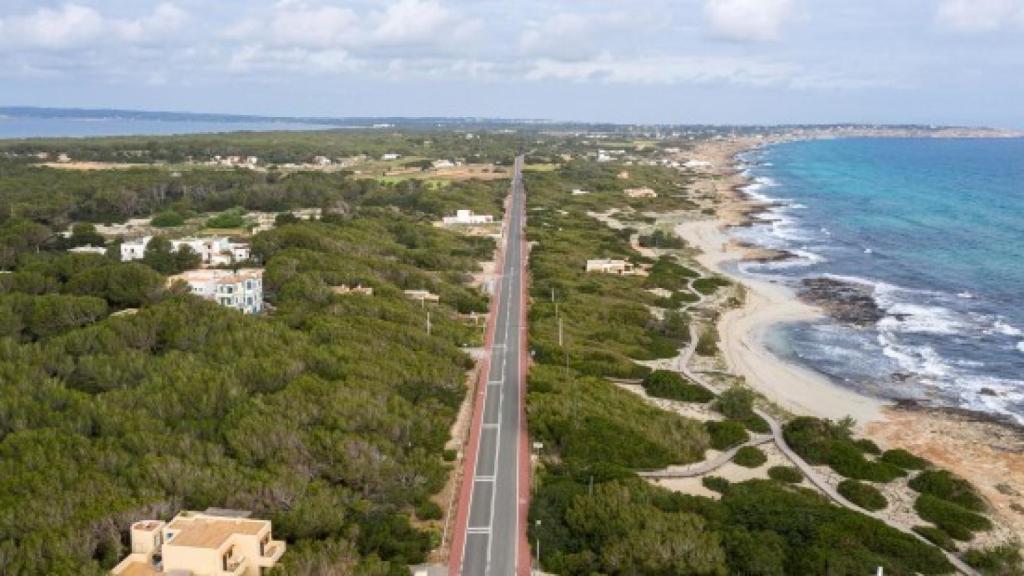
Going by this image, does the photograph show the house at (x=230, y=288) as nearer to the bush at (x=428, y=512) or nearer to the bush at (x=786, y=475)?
the bush at (x=428, y=512)

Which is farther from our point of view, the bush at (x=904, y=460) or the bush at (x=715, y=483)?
the bush at (x=904, y=460)

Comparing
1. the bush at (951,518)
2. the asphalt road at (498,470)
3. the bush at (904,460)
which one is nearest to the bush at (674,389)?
the asphalt road at (498,470)

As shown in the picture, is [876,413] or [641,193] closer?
[876,413]

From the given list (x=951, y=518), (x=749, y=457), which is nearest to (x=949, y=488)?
(x=951, y=518)

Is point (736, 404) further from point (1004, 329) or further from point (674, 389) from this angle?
point (1004, 329)

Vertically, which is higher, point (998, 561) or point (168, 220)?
point (168, 220)

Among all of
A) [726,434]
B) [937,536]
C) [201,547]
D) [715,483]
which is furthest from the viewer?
[726,434]
